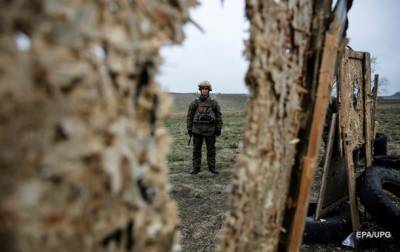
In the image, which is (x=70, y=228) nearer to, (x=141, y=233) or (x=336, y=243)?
(x=141, y=233)

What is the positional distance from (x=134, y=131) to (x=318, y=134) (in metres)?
1.02

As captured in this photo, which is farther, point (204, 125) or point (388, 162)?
point (204, 125)

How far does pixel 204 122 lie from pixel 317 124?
21.6ft

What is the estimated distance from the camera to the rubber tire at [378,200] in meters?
4.02

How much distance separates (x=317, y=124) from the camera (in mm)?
1587

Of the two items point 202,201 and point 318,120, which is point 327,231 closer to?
point 202,201

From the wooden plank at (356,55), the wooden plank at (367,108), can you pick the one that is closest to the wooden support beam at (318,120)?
the wooden plank at (356,55)

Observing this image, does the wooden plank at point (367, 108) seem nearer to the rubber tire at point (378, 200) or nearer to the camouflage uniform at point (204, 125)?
the rubber tire at point (378, 200)

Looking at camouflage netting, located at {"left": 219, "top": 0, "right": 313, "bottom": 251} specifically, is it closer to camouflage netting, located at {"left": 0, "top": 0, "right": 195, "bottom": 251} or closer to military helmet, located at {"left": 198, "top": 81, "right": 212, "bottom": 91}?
camouflage netting, located at {"left": 0, "top": 0, "right": 195, "bottom": 251}

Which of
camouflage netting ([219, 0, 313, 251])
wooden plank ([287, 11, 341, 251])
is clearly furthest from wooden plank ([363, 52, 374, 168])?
camouflage netting ([219, 0, 313, 251])

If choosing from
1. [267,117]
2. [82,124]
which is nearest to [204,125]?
[267,117]

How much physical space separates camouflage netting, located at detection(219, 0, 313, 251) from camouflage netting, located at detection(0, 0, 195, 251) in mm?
487

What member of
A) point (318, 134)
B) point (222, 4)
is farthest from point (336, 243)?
point (222, 4)

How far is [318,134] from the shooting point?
1.60 m
